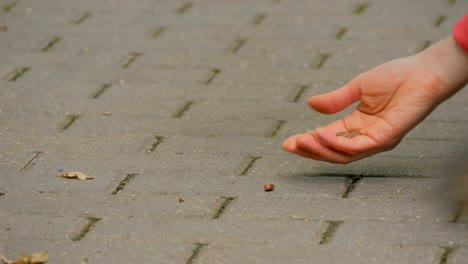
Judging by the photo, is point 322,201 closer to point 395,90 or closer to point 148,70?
point 395,90

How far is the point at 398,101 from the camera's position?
333 cm

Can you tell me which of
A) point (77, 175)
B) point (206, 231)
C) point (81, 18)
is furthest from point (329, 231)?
point (81, 18)

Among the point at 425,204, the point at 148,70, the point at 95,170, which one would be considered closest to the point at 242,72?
the point at 148,70

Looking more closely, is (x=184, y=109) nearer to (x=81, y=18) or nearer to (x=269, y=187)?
(x=269, y=187)

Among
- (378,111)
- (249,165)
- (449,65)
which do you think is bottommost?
(249,165)

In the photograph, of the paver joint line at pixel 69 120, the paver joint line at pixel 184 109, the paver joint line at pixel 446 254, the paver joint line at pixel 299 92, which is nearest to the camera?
the paver joint line at pixel 446 254

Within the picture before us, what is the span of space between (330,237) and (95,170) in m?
0.89

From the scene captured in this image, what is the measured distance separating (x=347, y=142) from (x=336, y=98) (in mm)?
202

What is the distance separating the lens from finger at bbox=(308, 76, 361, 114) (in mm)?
3432

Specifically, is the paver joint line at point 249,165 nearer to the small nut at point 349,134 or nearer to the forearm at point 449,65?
the small nut at point 349,134

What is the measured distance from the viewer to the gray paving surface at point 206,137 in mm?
2998

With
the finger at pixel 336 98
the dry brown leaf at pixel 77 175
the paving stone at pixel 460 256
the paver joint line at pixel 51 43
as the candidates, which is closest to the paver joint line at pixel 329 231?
the paving stone at pixel 460 256

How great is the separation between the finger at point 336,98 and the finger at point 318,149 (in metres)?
0.15

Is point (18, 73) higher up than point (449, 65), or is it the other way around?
point (449, 65)
